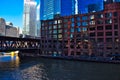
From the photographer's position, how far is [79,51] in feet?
484

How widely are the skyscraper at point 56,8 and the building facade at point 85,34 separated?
4156 millimetres

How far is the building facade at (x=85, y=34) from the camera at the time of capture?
427ft

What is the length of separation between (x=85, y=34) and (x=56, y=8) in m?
42.9

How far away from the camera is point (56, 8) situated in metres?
176

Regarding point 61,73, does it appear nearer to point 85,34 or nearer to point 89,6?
point 85,34

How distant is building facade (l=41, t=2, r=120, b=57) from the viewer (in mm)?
130250

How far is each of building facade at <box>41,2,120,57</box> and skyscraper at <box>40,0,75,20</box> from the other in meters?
4.16

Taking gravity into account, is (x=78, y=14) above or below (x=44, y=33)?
above

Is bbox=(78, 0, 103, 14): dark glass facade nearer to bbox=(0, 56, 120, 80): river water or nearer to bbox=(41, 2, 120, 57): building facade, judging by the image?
bbox=(41, 2, 120, 57): building facade

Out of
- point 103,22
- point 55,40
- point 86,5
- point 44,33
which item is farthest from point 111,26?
point 44,33

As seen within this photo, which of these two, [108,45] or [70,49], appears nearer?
[108,45]

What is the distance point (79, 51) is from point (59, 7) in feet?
149

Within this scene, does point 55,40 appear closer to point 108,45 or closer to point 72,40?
point 72,40

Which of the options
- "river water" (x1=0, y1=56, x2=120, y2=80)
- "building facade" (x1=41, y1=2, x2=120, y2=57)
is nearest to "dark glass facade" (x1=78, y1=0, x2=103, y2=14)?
"building facade" (x1=41, y1=2, x2=120, y2=57)
